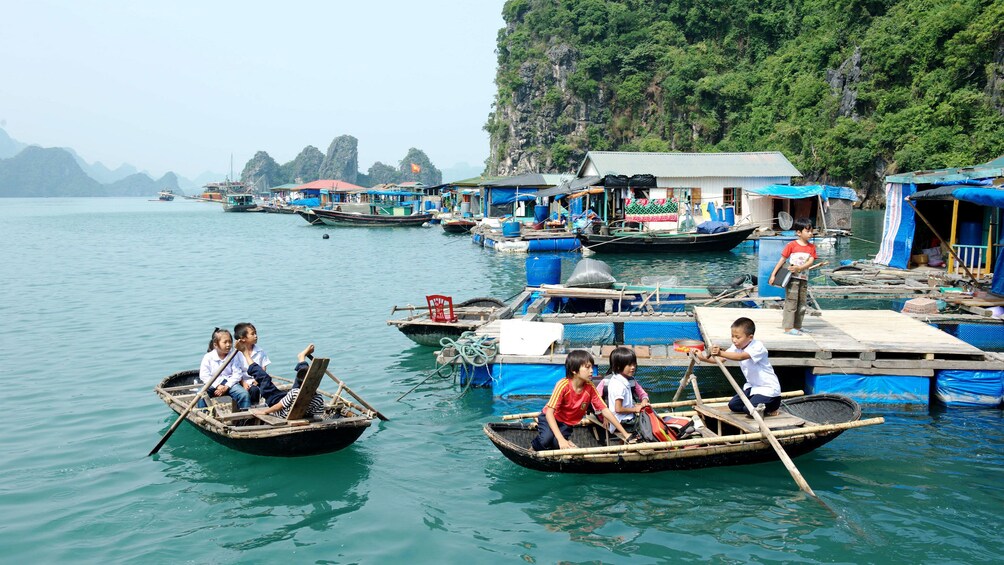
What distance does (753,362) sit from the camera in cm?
809

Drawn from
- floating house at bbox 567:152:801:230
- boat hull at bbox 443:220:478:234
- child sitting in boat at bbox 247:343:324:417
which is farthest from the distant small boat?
child sitting in boat at bbox 247:343:324:417

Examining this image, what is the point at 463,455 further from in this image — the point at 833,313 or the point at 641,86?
the point at 641,86

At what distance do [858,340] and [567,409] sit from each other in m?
5.19

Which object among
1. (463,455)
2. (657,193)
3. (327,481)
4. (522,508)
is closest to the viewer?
(522,508)

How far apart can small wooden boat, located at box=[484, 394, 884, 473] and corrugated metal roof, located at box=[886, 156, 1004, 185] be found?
33.3ft

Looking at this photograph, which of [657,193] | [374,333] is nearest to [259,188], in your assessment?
[657,193]

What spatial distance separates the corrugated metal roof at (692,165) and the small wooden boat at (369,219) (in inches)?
781

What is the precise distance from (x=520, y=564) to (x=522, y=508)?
3.47 feet

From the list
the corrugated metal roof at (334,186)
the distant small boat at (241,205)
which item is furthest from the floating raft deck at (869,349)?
the distant small boat at (241,205)

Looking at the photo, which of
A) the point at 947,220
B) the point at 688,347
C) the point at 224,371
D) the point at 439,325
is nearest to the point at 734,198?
the point at 947,220

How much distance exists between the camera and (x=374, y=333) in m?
16.3

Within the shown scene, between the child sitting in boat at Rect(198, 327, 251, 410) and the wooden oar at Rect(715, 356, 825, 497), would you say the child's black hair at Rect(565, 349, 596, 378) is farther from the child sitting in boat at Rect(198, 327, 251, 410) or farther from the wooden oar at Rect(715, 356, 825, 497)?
the child sitting in boat at Rect(198, 327, 251, 410)

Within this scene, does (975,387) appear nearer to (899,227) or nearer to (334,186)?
(899,227)

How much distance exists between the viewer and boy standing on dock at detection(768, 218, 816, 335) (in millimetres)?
10039
